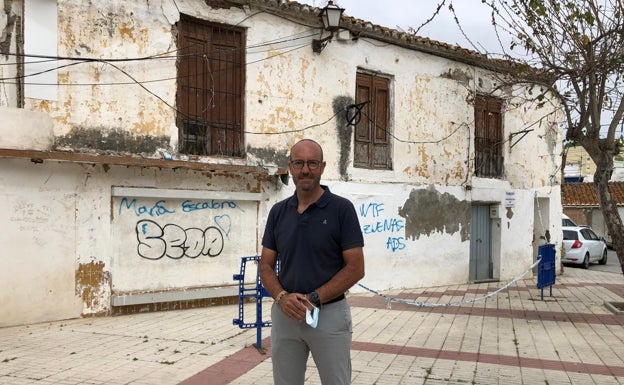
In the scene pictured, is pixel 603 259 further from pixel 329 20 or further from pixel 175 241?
pixel 175 241

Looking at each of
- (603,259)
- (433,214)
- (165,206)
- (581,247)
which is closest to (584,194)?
(603,259)

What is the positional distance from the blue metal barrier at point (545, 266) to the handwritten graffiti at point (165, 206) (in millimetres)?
6281

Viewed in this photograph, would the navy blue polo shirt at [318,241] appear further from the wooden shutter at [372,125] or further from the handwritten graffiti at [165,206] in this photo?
the wooden shutter at [372,125]

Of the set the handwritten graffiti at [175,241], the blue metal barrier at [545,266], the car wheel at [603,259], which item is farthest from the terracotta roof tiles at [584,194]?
the handwritten graffiti at [175,241]

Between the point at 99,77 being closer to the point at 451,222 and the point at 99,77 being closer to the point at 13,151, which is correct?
the point at 13,151

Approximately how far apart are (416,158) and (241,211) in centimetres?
499

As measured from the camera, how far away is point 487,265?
15.9m

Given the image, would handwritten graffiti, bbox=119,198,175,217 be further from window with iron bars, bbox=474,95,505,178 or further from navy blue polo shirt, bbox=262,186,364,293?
window with iron bars, bbox=474,95,505,178

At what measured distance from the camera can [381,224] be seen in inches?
507

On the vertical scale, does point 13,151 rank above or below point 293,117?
below

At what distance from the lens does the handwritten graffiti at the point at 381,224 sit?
41.3 ft

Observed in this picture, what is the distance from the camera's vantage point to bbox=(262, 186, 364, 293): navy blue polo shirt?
10.6 ft

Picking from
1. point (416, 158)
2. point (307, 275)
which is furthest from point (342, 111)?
point (307, 275)

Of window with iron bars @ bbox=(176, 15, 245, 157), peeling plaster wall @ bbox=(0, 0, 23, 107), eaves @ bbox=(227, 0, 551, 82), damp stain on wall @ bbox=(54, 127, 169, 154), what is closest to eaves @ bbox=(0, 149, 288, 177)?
damp stain on wall @ bbox=(54, 127, 169, 154)
